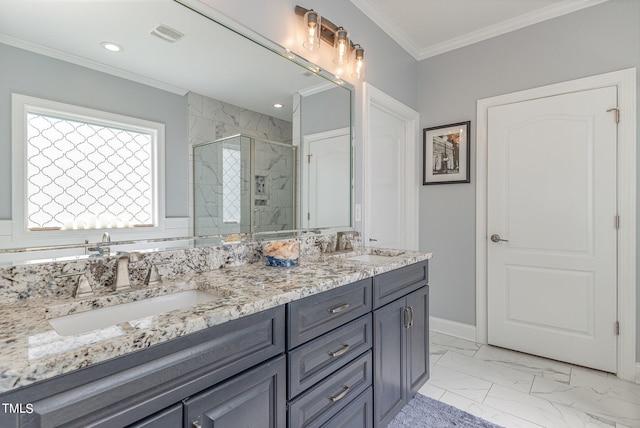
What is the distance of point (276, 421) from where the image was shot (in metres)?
1.00

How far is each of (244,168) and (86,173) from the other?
27.0 inches

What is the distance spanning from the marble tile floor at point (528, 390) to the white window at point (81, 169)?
2.08 m

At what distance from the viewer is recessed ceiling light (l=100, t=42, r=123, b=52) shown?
3.58 ft

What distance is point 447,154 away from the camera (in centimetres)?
298

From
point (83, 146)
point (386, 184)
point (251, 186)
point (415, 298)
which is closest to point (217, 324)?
point (83, 146)

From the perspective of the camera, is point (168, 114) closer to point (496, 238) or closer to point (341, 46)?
point (341, 46)

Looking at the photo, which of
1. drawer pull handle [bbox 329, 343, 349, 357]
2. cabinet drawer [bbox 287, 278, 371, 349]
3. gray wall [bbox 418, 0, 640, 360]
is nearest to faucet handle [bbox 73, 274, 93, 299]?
cabinet drawer [bbox 287, 278, 371, 349]

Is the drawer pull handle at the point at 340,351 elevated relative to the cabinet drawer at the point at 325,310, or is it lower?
lower

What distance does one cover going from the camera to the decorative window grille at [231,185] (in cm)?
150

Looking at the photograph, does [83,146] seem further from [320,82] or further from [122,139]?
[320,82]

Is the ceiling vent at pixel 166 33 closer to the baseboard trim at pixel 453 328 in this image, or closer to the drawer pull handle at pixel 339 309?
the drawer pull handle at pixel 339 309

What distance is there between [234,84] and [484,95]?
2315 mm

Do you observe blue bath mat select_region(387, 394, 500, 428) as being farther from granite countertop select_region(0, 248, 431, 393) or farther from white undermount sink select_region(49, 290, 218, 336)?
white undermount sink select_region(49, 290, 218, 336)

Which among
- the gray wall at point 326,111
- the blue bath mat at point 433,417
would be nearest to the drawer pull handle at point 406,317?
the blue bath mat at point 433,417
